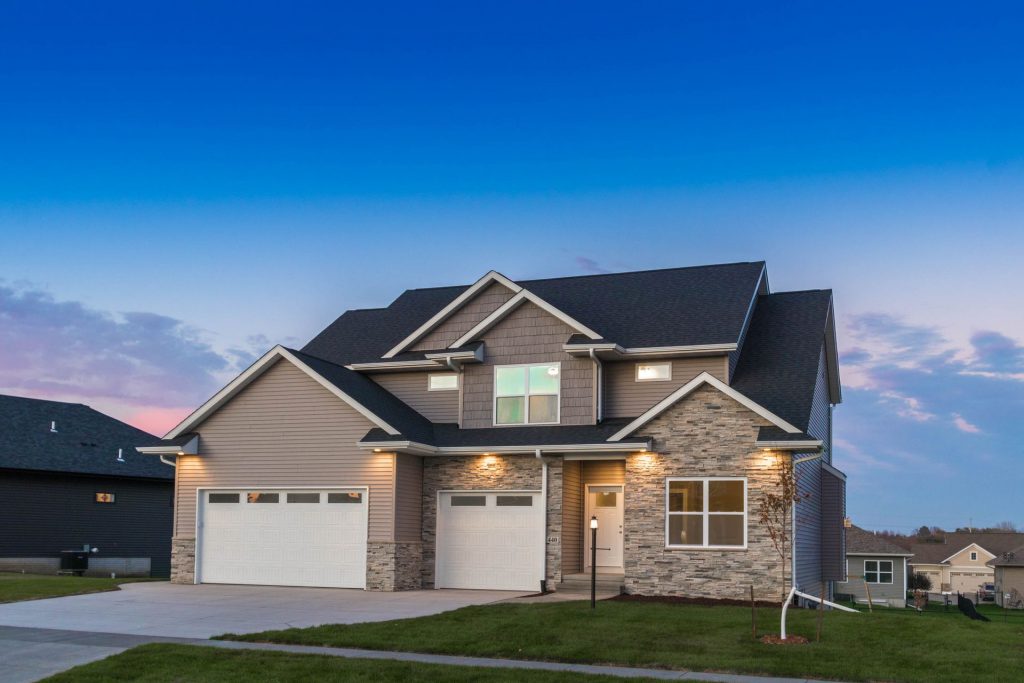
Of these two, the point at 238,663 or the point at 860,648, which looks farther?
the point at 860,648

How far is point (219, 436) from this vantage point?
25.9 meters

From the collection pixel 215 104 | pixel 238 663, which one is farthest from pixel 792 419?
pixel 215 104

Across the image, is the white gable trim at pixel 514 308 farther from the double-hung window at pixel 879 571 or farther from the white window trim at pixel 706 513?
the double-hung window at pixel 879 571

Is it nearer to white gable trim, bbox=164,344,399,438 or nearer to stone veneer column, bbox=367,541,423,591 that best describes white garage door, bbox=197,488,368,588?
stone veneer column, bbox=367,541,423,591

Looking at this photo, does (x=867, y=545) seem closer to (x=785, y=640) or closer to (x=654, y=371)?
(x=654, y=371)

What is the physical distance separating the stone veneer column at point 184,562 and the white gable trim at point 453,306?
6744 millimetres

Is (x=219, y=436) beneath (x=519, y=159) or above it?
beneath

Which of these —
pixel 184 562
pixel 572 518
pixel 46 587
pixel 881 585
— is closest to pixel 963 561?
pixel 881 585

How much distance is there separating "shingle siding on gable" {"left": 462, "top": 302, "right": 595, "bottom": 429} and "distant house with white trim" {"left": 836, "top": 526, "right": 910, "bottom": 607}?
98.1ft

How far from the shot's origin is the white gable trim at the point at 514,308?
24672 mm

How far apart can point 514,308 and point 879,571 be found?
32.4 metres

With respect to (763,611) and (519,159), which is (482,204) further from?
(763,611)

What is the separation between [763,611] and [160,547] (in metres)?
26.3

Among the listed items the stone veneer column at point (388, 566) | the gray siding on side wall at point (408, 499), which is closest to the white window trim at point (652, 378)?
the gray siding on side wall at point (408, 499)
